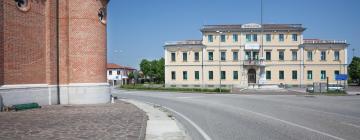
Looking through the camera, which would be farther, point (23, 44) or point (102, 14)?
point (102, 14)

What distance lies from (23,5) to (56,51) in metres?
3.62

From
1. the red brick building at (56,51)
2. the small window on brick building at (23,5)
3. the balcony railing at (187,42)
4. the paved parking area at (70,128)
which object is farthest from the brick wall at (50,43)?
the balcony railing at (187,42)

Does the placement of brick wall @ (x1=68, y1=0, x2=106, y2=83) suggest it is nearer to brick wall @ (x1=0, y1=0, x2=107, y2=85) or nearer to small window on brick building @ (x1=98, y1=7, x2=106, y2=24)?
brick wall @ (x1=0, y1=0, x2=107, y2=85)

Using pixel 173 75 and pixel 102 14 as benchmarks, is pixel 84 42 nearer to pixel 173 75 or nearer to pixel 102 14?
pixel 102 14

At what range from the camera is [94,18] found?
21.8m

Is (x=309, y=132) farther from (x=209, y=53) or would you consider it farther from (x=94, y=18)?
(x=209, y=53)

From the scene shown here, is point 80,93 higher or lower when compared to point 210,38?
lower

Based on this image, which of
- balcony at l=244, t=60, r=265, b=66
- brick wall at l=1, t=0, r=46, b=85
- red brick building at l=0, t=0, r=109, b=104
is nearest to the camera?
brick wall at l=1, t=0, r=46, b=85

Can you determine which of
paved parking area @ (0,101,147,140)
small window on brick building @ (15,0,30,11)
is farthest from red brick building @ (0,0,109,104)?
paved parking area @ (0,101,147,140)

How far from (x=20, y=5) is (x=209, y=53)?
4454cm

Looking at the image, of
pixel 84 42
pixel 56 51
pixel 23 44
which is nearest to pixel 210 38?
pixel 84 42

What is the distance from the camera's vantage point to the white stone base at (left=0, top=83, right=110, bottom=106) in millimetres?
17438

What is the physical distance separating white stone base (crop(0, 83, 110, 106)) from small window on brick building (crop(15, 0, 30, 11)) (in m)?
4.42

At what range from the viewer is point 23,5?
1845 centimetres
